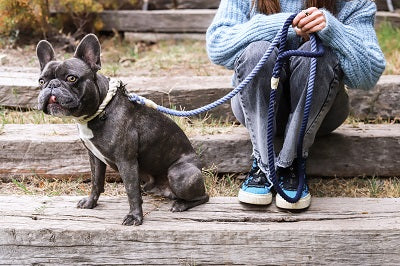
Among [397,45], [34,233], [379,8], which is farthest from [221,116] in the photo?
[379,8]

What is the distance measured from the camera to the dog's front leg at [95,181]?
8.40 ft

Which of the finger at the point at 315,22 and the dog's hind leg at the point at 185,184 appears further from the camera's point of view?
the dog's hind leg at the point at 185,184

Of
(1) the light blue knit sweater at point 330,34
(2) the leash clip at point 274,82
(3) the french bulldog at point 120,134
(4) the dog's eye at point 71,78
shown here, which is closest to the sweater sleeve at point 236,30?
(1) the light blue knit sweater at point 330,34

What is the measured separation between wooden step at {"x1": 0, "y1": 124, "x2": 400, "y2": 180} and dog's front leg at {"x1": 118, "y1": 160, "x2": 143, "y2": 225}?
674 millimetres

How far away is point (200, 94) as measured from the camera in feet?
11.5

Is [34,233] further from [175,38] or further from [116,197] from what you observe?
[175,38]

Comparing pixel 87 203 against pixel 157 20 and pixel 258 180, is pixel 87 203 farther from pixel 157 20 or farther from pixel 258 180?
pixel 157 20

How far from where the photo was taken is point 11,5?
452 centimetres

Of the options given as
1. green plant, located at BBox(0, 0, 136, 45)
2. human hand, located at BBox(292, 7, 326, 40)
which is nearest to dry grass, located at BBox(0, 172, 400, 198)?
human hand, located at BBox(292, 7, 326, 40)

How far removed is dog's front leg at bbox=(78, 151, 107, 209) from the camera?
2.56 metres

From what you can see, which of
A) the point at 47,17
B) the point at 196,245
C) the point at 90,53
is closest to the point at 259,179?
the point at 196,245

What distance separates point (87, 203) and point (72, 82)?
0.64 m

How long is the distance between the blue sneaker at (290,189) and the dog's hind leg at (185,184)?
36cm

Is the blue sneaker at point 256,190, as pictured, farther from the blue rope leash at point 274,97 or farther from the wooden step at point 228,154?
the wooden step at point 228,154
